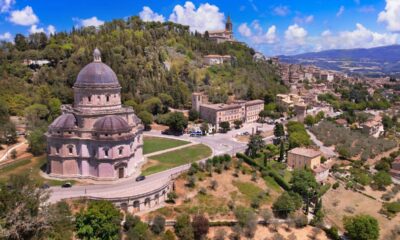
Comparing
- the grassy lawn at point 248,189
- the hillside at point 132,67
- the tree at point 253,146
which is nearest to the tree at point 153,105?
the hillside at point 132,67

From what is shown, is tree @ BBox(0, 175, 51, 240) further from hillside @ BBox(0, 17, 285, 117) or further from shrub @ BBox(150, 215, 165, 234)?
hillside @ BBox(0, 17, 285, 117)

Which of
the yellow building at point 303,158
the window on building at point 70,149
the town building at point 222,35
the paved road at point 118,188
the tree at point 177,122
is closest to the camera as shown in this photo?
the paved road at point 118,188

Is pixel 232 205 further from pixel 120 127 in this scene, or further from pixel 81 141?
pixel 81 141

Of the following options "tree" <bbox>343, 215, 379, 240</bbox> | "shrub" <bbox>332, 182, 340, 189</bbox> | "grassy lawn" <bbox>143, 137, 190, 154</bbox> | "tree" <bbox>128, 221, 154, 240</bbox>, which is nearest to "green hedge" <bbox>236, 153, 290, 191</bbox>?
"shrub" <bbox>332, 182, 340, 189</bbox>

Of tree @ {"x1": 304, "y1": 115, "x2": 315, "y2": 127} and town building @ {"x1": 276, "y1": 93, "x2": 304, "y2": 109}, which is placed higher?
town building @ {"x1": 276, "y1": 93, "x2": 304, "y2": 109}

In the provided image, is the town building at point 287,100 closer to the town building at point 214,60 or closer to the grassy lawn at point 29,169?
the town building at point 214,60
